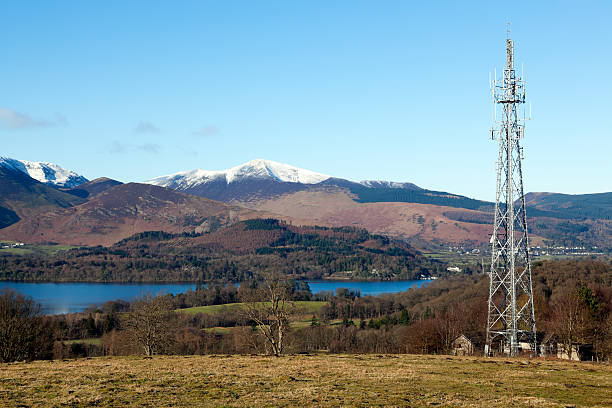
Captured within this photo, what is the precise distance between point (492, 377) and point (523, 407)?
7286mm

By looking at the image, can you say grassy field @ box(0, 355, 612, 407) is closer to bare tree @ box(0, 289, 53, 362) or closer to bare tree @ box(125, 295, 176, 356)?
bare tree @ box(0, 289, 53, 362)

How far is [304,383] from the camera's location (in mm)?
24359

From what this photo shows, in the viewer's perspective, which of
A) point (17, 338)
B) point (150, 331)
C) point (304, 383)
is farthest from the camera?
point (150, 331)

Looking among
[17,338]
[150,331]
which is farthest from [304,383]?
[150,331]

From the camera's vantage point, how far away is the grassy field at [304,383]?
2053 centimetres

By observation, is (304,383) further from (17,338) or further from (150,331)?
(150,331)

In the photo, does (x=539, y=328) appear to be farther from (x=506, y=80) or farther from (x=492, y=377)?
(x=492, y=377)

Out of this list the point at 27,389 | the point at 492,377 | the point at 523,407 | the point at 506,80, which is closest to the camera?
the point at 523,407

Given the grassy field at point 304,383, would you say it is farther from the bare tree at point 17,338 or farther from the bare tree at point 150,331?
the bare tree at point 150,331

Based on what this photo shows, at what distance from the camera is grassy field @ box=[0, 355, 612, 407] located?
67.4 feet

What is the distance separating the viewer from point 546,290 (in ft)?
316

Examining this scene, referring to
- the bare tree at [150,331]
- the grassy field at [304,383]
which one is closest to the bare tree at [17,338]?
the bare tree at [150,331]

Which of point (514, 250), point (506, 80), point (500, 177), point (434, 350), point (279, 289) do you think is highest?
point (506, 80)

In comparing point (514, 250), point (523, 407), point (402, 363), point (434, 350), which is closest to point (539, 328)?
point (434, 350)
